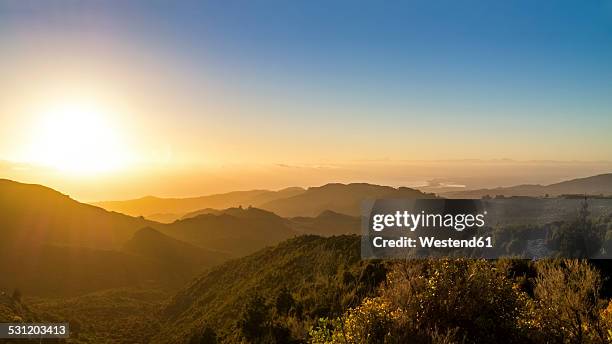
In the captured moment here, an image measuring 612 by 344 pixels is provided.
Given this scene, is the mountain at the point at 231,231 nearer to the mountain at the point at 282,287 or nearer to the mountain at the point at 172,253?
the mountain at the point at 172,253

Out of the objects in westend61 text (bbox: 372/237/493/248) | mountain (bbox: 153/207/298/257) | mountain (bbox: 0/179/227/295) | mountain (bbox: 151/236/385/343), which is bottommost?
mountain (bbox: 153/207/298/257)

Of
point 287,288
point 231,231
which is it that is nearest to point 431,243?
point 287,288

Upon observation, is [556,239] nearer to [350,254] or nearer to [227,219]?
[350,254]

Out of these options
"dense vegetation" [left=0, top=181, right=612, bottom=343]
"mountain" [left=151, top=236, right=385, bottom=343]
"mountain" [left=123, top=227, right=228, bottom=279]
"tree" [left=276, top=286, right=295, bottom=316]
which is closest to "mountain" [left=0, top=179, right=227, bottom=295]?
"mountain" [left=123, top=227, right=228, bottom=279]

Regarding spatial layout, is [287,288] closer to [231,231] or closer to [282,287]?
[282,287]

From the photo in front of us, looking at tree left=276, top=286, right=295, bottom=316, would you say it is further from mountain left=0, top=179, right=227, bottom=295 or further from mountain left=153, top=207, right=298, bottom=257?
mountain left=153, top=207, right=298, bottom=257

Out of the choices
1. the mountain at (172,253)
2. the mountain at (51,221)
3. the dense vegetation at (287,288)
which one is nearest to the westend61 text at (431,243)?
the dense vegetation at (287,288)
